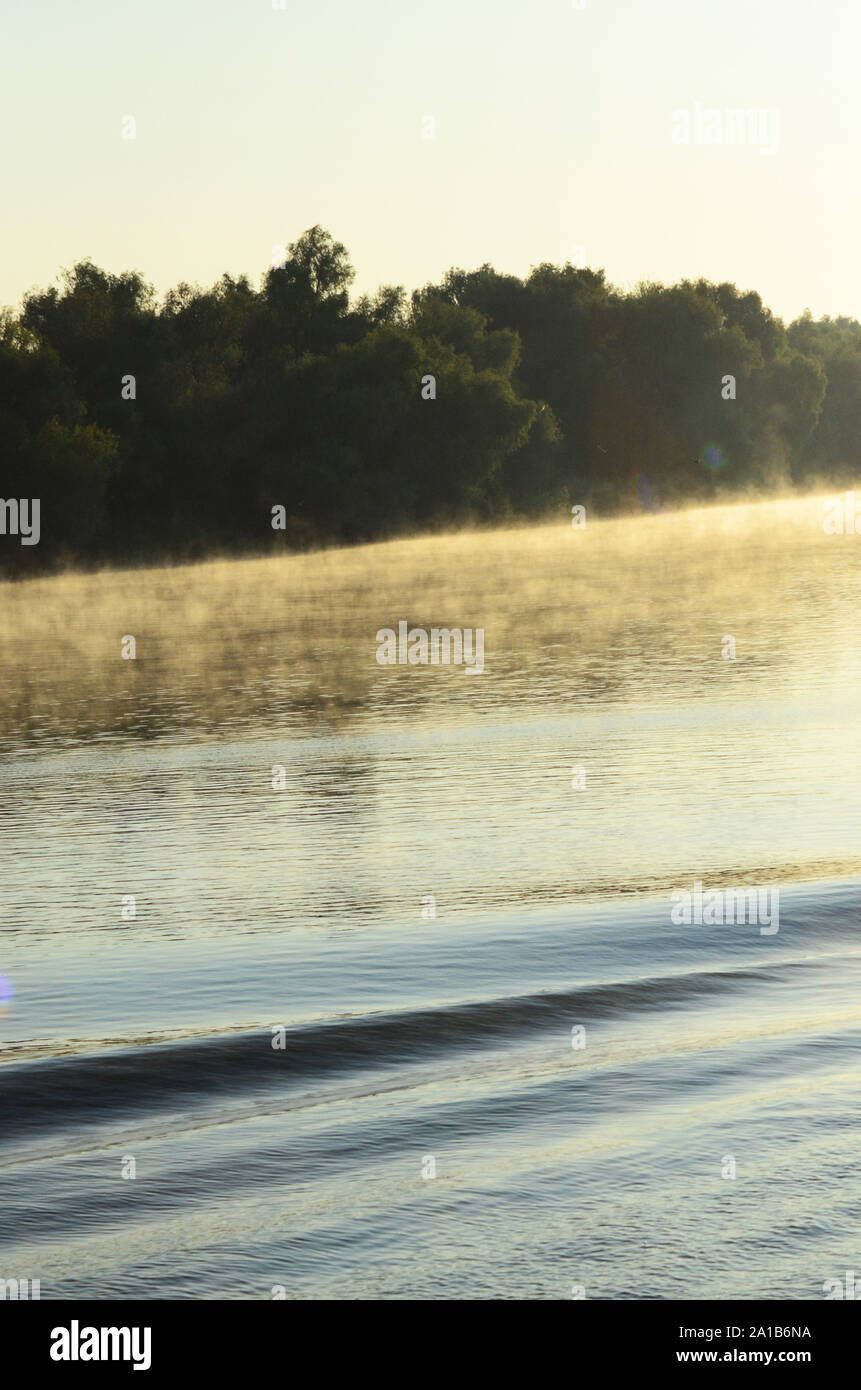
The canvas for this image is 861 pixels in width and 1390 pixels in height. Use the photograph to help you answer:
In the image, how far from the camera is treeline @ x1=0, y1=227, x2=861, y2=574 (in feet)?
242

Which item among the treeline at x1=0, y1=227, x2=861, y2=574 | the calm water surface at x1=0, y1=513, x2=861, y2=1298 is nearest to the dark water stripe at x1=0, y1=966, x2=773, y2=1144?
the calm water surface at x1=0, y1=513, x2=861, y2=1298

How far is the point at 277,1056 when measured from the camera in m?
8.46

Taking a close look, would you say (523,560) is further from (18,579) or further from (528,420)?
(528,420)

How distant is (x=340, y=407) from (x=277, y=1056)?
7971 cm

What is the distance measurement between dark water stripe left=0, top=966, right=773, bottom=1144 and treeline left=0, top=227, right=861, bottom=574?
6040 cm

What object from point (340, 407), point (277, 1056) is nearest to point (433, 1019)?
point (277, 1056)

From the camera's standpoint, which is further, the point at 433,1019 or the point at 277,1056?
the point at 433,1019

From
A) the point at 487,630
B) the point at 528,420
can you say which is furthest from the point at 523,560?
the point at 528,420

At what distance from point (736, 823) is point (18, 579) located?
5511cm

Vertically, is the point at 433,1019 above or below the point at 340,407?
below

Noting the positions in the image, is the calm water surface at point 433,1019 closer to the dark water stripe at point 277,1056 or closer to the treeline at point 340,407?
the dark water stripe at point 277,1056

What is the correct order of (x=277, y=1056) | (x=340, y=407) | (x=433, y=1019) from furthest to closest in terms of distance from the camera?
(x=340, y=407) → (x=433, y=1019) → (x=277, y=1056)

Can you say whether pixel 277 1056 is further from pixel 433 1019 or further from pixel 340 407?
pixel 340 407

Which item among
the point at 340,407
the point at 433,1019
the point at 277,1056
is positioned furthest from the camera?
the point at 340,407
